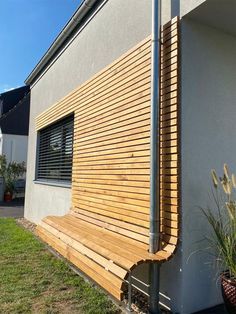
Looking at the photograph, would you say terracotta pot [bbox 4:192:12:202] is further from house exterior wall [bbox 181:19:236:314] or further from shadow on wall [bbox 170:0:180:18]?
shadow on wall [bbox 170:0:180:18]

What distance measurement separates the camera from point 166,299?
3.47 m

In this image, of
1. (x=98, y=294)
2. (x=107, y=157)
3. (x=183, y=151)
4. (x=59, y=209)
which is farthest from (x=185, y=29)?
(x=59, y=209)

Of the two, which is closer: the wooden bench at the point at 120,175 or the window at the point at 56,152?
the wooden bench at the point at 120,175

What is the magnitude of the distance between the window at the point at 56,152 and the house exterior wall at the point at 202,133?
371 cm

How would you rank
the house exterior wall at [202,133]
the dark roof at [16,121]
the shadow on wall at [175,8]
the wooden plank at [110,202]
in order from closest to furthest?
1. the house exterior wall at [202,133]
2. the shadow on wall at [175,8]
3. the wooden plank at [110,202]
4. the dark roof at [16,121]

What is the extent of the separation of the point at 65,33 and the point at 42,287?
16.6ft

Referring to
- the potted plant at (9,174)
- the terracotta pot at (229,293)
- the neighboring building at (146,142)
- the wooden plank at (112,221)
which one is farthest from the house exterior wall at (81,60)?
the potted plant at (9,174)

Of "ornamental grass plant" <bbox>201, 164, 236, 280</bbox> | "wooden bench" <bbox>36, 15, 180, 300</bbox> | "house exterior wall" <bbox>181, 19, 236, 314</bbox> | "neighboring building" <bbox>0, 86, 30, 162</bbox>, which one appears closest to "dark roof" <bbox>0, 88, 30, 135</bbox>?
"neighboring building" <bbox>0, 86, 30, 162</bbox>

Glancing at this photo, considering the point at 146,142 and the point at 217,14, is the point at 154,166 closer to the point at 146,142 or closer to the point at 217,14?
the point at 146,142

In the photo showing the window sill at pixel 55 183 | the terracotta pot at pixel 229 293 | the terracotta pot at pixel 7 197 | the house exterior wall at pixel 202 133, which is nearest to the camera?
the terracotta pot at pixel 229 293

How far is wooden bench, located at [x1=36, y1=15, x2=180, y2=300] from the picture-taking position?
11.2 feet

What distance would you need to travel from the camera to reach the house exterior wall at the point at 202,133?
3.38 meters

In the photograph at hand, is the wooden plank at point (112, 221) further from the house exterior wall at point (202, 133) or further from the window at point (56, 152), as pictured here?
the window at point (56, 152)

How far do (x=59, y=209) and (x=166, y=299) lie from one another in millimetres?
3975
